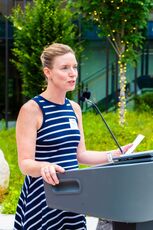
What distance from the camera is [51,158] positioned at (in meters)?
2.29

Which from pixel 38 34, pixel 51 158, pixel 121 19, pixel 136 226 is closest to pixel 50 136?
pixel 51 158

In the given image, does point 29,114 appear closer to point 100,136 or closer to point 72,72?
point 72,72

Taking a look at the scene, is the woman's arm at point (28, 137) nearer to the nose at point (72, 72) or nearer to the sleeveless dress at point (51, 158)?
the sleeveless dress at point (51, 158)

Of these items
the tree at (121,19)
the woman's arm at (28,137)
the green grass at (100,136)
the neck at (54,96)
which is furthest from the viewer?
the tree at (121,19)

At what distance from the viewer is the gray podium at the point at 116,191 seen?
1616 mm

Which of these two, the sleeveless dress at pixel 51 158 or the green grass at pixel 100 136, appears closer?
the sleeveless dress at pixel 51 158

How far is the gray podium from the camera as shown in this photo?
1.62 meters

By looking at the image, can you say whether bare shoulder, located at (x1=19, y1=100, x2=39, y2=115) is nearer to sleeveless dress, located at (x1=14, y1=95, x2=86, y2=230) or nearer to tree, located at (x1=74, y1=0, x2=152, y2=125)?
sleeveless dress, located at (x1=14, y1=95, x2=86, y2=230)

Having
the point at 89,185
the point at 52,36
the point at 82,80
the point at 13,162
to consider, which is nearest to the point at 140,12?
the point at 52,36

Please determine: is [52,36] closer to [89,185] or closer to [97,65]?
[97,65]

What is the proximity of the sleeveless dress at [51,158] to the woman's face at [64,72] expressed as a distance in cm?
12

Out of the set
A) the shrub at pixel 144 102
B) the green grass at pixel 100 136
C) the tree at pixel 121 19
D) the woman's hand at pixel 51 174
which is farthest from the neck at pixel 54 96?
the shrub at pixel 144 102

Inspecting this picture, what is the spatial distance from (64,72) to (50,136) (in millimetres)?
283

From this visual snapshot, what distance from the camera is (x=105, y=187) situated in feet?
5.37
